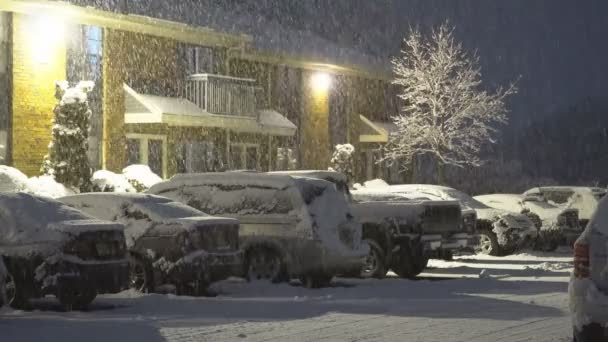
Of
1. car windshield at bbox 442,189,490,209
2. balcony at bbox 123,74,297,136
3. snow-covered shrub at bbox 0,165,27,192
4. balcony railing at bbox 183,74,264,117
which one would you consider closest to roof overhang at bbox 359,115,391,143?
balcony at bbox 123,74,297,136

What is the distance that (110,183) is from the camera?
2811 cm

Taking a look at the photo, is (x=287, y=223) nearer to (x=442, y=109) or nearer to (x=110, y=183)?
(x=110, y=183)

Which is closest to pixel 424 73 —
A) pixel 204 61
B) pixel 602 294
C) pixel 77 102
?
pixel 204 61

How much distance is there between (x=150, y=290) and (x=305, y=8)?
59298 mm

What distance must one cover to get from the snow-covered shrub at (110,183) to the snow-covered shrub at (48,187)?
0.68 m

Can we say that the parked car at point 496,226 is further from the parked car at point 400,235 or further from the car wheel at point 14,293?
the car wheel at point 14,293

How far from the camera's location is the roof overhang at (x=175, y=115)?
3244cm

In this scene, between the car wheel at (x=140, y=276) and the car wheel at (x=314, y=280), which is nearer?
the car wheel at (x=140, y=276)

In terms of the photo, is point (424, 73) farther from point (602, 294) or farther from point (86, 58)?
point (602, 294)

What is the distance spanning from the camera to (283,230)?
18.2 meters

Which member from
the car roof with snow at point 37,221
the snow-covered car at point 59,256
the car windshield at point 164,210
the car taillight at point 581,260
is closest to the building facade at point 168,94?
the car windshield at point 164,210

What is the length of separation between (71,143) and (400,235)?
10952 mm

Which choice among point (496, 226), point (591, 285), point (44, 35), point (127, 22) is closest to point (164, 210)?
point (591, 285)

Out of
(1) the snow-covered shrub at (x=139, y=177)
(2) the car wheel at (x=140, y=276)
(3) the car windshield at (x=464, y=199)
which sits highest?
(1) the snow-covered shrub at (x=139, y=177)
